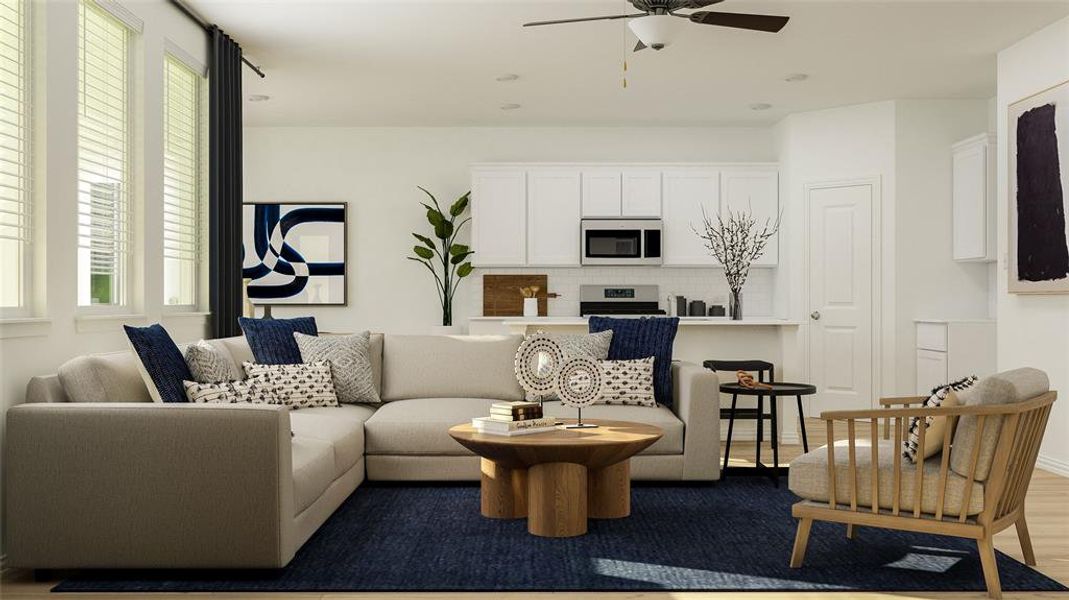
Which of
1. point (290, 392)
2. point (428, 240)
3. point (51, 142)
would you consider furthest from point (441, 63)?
point (51, 142)

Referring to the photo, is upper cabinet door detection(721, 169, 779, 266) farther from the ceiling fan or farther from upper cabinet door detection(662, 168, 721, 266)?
the ceiling fan

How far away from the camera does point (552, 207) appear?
28.8 feet

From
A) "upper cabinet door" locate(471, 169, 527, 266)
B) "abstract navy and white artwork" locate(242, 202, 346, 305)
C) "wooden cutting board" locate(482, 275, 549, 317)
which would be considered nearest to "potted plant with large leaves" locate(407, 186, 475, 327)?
"upper cabinet door" locate(471, 169, 527, 266)

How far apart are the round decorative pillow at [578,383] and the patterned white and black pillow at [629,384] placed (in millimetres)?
922

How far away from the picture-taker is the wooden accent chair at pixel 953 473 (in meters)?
3.08

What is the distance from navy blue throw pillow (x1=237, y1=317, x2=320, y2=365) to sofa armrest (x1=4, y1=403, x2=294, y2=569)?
189 centimetres

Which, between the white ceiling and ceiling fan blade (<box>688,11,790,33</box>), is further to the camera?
the white ceiling

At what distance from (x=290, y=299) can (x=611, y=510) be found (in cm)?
565

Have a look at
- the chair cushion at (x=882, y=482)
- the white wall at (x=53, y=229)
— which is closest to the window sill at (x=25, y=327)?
the white wall at (x=53, y=229)

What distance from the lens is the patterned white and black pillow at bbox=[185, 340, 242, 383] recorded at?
13.6ft

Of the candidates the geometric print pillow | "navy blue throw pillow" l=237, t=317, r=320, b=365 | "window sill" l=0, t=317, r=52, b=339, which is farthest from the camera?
"navy blue throw pillow" l=237, t=317, r=320, b=365

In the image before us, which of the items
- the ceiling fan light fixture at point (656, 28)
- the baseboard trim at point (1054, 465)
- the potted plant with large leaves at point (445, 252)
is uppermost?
the ceiling fan light fixture at point (656, 28)

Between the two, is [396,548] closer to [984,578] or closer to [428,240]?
[984,578]

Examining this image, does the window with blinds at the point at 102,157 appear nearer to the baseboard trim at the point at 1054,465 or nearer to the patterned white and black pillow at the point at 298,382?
the patterned white and black pillow at the point at 298,382
